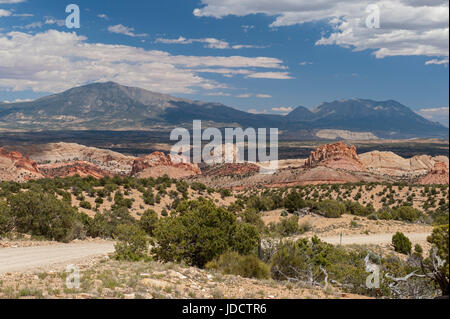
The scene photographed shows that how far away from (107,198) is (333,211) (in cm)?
2040

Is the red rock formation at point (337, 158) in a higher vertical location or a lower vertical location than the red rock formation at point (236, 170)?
higher

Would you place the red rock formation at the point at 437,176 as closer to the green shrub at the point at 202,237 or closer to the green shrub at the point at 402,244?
the green shrub at the point at 402,244

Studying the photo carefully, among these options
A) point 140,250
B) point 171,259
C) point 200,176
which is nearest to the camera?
point 171,259

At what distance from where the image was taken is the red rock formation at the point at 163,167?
95.6 meters

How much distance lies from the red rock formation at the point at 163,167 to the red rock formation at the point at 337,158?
31044mm

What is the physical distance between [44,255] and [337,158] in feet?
303

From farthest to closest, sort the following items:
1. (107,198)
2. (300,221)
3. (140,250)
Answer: (107,198) → (300,221) → (140,250)

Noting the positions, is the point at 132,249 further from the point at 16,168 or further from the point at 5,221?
the point at 16,168

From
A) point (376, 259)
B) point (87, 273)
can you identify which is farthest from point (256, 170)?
point (87, 273)

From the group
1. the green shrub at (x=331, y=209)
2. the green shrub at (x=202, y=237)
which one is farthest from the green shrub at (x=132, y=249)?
the green shrub at (x=331, y=209)

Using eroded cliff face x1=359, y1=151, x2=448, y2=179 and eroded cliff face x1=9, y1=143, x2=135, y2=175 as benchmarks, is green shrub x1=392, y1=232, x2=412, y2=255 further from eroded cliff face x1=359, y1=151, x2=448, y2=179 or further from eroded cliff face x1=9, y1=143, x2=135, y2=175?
eroded cliff face x1=9, y1=143, x2=135, y2=175
